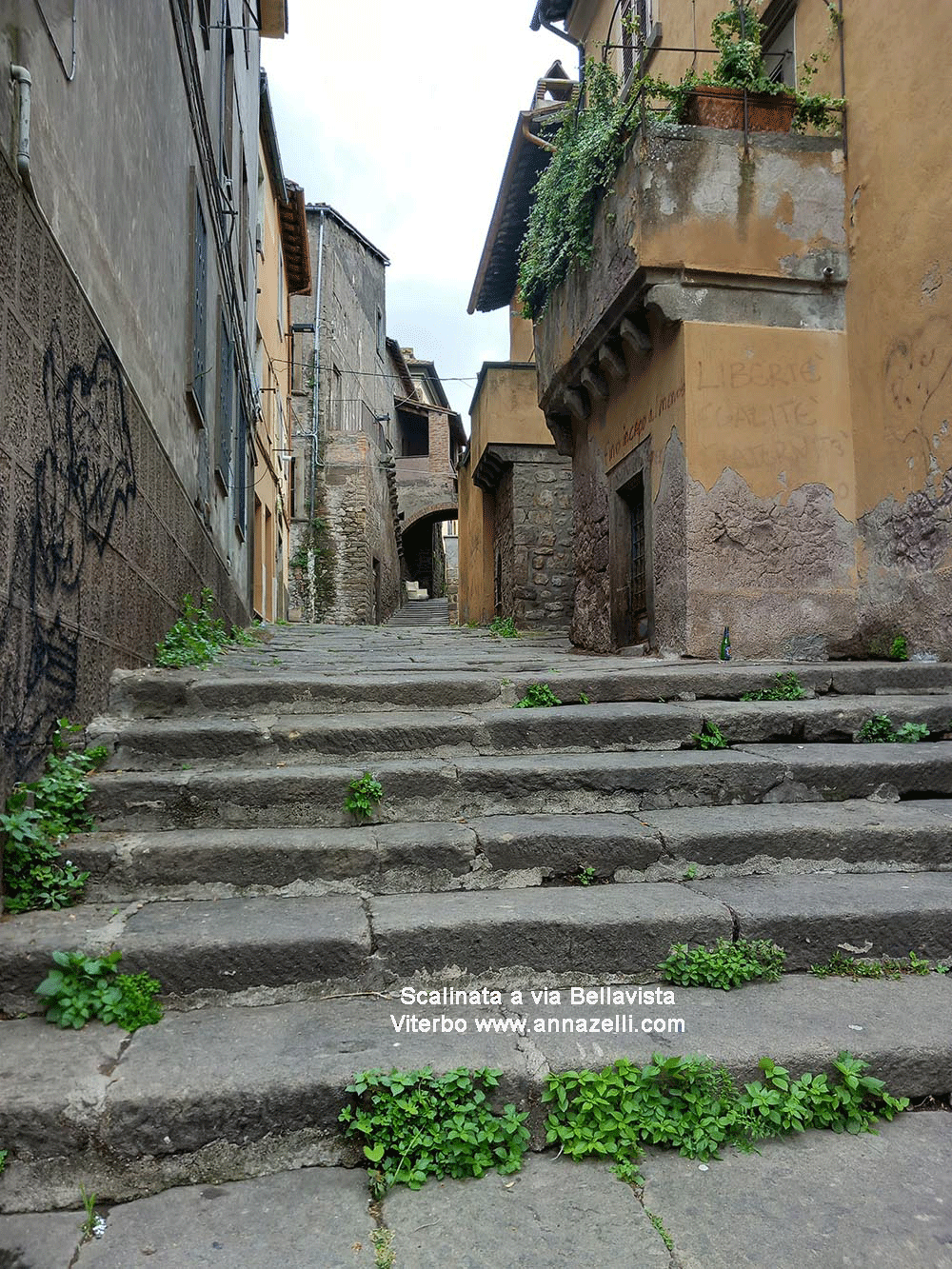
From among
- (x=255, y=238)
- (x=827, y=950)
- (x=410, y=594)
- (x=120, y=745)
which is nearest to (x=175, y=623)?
(x=120, y=745)

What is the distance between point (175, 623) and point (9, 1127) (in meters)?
3.94

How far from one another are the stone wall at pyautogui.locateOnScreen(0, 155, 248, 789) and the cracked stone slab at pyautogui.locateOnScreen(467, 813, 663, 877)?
1601 millimetres

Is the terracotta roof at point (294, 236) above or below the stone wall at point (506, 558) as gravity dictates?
above

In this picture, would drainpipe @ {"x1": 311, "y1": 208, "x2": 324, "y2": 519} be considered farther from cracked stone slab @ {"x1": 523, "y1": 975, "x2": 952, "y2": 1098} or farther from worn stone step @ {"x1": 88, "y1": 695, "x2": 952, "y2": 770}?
cracked stone slab @ {"x1": 523, "y1": 975, "x2": 952, "y2": 1098}

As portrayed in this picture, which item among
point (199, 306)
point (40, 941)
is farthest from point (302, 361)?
point (40, 941)

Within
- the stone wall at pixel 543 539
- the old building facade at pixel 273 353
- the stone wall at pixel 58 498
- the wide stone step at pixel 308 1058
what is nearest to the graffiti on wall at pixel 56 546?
the stone wall at pixel 58 498

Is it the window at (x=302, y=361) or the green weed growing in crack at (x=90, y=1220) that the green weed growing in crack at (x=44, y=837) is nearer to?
the green weed growing in crack at (x=90, y=1220)

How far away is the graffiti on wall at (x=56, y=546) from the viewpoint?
9.30ft

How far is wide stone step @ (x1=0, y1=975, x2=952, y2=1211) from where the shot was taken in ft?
6.57

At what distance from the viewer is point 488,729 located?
162 inches

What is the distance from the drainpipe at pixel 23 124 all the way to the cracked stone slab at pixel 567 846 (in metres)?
2.62

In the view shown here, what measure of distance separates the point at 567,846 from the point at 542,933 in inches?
19.1

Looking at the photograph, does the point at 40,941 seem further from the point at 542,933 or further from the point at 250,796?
the point at 542,933

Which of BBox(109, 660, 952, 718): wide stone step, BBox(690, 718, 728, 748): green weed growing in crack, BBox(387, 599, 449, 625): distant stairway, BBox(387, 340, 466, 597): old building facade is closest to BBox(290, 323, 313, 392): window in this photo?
Result: BBox(387, 599, 449, 625): distant stairway
